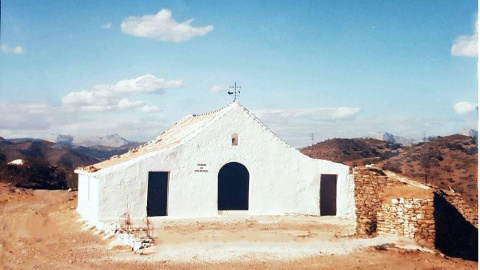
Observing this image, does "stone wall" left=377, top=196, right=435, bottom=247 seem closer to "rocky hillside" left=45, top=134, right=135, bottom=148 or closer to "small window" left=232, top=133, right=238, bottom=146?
"small window" left=232, top=133, right=238, bottom=146

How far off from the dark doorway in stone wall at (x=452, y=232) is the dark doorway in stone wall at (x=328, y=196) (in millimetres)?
6256

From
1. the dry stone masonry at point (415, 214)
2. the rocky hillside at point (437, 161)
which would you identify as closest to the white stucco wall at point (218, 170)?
the dry stone masonry at point (415, 214)

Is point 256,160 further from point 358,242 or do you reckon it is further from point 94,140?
point 94,140

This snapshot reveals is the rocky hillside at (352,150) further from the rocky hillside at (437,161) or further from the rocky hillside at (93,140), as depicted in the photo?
the rocky hillside at (93,140)

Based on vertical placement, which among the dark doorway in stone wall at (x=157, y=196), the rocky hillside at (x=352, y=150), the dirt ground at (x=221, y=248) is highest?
the rocky hillside at (x=352, y=150)

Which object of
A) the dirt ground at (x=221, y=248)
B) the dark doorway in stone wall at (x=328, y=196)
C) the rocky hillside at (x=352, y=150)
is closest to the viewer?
the dirt ground at (x=221, y=248)

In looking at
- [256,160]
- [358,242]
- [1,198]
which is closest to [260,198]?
[256,160]

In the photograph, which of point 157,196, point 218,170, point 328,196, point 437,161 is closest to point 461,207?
point 328,196

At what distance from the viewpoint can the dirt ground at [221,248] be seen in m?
11.4

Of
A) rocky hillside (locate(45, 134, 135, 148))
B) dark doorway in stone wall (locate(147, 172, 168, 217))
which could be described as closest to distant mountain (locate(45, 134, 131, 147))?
rocky hillside (locate(45, 134, 135, 148))

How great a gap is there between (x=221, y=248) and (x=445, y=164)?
92.8 feet

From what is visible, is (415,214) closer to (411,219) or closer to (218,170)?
(411,219)

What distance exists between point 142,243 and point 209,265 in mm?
2475

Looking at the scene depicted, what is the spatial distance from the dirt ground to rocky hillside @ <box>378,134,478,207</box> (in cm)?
1654
